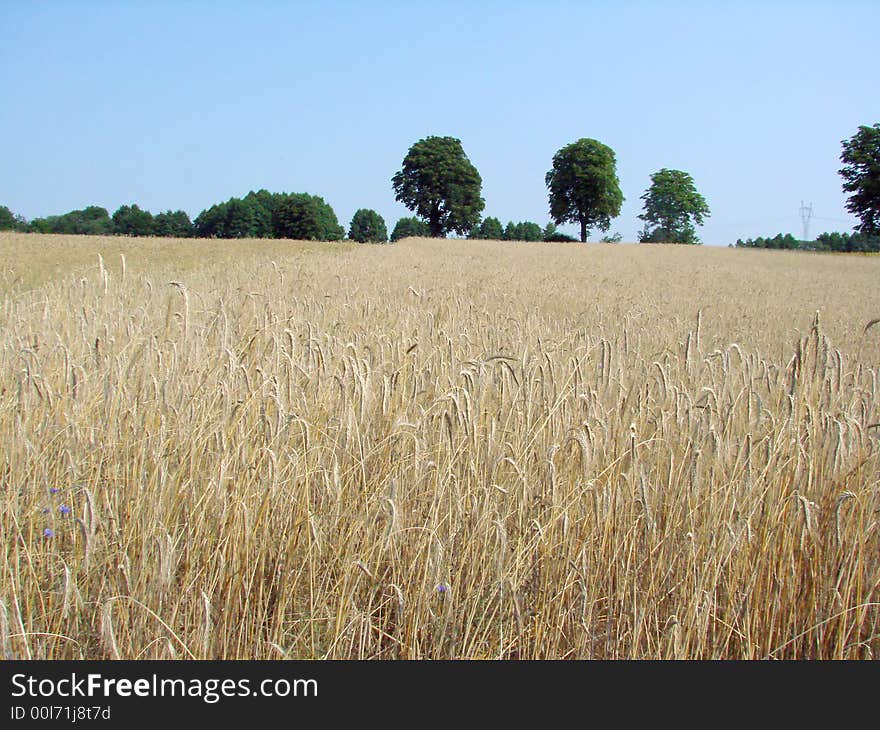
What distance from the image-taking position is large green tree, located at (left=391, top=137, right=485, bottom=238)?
61.8m

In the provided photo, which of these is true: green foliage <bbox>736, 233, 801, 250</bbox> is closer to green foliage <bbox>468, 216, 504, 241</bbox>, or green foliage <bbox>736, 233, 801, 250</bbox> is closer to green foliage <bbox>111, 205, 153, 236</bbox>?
green foliage <bbox>468, 216, 504, 241</bbox>

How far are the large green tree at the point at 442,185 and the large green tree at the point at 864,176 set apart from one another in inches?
1132

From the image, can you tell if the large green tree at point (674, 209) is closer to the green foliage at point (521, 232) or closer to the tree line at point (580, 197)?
the tree line at point (580, 197)

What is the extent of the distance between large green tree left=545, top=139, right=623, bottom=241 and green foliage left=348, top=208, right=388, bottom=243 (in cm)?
5010

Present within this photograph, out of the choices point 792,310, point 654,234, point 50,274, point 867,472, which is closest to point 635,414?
point 867,472

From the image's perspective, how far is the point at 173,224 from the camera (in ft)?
339

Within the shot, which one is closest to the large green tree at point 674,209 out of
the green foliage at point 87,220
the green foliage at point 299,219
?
the green foliage at point 299,219

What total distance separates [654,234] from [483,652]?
7233 cm

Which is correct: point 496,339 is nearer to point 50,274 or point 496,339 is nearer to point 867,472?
point 867,472

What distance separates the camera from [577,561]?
2.05 metres

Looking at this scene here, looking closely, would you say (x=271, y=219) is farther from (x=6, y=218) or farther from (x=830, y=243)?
(x=830, y=243)

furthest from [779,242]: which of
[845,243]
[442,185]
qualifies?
[442,185]

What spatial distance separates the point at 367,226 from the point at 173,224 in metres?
29.2

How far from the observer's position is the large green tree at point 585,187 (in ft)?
194
